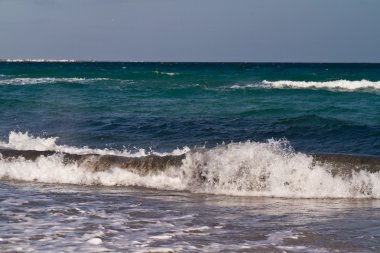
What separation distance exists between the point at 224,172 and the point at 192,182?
0.55m

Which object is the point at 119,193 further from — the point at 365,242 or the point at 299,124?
the point at 299,124

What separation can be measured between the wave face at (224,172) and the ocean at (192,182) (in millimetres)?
20

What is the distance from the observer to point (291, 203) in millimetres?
8602

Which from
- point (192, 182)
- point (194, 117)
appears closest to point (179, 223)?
point (192, 182)

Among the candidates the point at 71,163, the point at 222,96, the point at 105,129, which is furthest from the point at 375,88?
the point at 71,163

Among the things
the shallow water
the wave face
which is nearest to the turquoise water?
the wave face

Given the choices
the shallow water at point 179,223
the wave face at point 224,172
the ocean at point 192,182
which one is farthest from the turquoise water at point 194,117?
the shallow water at point 179,223

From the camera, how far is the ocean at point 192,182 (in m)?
6.25

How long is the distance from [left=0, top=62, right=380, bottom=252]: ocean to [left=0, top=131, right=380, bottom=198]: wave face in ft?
0.07

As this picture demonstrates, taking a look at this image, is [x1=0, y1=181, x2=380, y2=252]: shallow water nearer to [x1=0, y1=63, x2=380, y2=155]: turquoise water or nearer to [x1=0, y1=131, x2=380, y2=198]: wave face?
[x1=0, y1=131, x2=380, y2=198]: wave face

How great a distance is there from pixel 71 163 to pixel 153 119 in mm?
8203

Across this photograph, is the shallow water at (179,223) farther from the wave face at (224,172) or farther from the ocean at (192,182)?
the wave face at (224,172)

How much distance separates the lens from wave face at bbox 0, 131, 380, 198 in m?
9.55

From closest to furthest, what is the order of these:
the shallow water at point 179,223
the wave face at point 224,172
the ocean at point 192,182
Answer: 1. the shallow water at point 179,223
2. the ocean at point 192,182
3. the wave face at point 224,172
